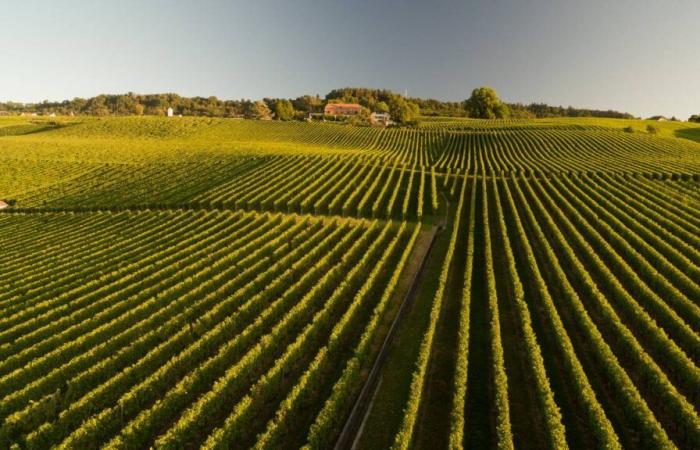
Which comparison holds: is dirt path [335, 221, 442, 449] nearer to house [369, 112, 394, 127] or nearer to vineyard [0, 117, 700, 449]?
vineyard [0, 117, 700, 449]

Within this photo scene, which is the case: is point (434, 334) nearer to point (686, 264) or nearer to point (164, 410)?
point (164, 410)

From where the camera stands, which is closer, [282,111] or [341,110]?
[282,111]

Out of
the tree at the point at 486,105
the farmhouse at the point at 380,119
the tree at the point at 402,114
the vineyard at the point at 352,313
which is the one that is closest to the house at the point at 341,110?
the farmhouse at the point at 380,119

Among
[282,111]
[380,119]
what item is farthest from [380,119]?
[282,111]

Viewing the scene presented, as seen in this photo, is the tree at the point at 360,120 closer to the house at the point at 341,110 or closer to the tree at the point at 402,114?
the tree at the point at 402,114

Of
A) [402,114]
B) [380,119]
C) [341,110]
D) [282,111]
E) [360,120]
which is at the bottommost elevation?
[360,120]

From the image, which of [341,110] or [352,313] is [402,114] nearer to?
[341,110]

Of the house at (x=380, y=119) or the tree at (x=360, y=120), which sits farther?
the house at (x=380, y=119)
